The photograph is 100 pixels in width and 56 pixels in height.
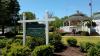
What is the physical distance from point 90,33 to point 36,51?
42.5 metres

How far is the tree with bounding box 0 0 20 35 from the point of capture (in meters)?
44.1

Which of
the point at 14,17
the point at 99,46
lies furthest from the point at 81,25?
the point at 99,46

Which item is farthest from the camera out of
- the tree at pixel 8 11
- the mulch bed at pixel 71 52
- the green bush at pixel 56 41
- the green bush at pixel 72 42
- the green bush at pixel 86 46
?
the tree at pixel 8 11

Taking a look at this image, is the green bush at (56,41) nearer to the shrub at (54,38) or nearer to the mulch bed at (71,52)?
the shrub at (54,38)

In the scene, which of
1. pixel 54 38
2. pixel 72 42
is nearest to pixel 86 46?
pixel 54 38

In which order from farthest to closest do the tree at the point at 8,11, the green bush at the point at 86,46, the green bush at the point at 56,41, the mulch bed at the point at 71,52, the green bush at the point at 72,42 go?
the tree at the point at 8,11 → the green bush at the point at 72,42 → the green bush at the point at 56,41 → the green bush at the point at 86,46 → the mulch bed at the point at 71,52

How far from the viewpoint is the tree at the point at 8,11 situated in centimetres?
4406

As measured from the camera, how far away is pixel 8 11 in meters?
47.0

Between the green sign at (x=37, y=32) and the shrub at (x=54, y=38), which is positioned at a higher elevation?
the green sign at (x=37, y=32)

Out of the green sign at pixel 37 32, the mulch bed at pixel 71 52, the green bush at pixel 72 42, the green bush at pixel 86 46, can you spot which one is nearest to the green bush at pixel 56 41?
the mulch bed at pixel 71 52

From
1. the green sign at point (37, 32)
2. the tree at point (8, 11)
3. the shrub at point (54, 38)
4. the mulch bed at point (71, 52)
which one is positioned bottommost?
the mulch bed at point (71, 52)

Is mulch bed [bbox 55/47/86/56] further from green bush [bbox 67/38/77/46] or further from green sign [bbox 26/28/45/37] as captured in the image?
green sign [bbox 26/28/45/37]

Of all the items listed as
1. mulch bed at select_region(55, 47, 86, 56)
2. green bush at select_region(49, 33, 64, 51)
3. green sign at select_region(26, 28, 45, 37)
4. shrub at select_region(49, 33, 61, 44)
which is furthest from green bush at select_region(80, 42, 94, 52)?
green sign at select_region(26, 28, 45, 37)

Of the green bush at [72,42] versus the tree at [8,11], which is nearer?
the green bush at [72,42]
